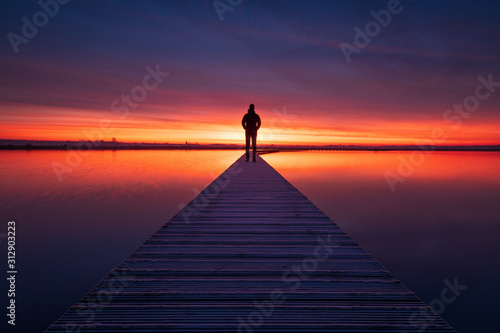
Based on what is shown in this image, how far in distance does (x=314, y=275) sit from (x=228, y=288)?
77 cm

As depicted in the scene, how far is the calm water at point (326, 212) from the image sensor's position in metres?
4.68

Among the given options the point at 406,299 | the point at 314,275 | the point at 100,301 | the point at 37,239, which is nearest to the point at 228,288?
the point at 314,275

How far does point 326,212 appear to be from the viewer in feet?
34.6

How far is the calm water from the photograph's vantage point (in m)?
4.68
